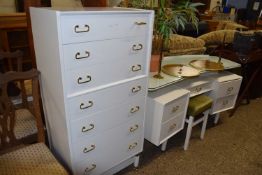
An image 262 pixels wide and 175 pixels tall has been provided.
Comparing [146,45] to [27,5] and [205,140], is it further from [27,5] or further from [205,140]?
[205,140]

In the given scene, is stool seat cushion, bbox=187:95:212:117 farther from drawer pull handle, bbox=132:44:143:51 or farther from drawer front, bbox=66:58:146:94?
drawer pull handle, bbox=132:44:143:51

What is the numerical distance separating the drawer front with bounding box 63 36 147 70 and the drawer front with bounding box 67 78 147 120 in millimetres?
179

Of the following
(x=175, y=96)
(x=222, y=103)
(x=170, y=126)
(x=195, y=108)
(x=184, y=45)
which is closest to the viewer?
(x=175, y=96)

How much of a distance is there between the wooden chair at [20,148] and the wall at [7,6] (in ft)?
8.43

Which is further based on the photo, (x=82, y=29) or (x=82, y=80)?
(x=82, y=80)

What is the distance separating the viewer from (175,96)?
6.02 ft

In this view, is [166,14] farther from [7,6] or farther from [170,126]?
[7,6]

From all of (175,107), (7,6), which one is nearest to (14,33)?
(7,6)

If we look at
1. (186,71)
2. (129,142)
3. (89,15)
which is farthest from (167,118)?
(89,15)

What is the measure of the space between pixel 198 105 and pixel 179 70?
1.21 ft

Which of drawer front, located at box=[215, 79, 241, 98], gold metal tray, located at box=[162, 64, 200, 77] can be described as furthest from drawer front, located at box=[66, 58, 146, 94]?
drawer front, located at box=[215, 79, 241, 98]

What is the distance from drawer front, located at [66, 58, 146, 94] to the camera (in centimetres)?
122

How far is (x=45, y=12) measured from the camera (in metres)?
1.15

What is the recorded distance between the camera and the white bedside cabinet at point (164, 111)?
5.84 ft
